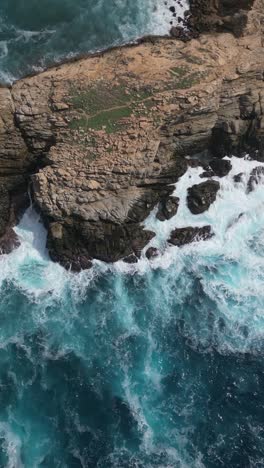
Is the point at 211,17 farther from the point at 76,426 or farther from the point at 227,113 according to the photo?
the point at 76,426

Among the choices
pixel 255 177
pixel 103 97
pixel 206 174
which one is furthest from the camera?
pixel 255 177

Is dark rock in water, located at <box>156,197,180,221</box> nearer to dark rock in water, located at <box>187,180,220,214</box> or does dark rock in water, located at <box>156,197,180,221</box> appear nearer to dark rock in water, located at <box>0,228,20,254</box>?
dark rock in water, located at <box>187,180,220,214</box>

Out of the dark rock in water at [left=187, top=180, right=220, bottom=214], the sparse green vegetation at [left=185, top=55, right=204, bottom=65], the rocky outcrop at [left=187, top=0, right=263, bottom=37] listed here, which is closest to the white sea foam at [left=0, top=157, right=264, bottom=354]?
the dark rock in water at [left=187, top=180, right=220, bottom=214]

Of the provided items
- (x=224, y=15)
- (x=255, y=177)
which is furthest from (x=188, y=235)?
Answer: (x=224, y=15)

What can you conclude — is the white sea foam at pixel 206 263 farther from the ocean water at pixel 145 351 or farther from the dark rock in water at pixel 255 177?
the dark rock in water at pixel 255 177

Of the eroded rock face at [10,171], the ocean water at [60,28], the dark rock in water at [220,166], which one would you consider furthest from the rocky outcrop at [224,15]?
the eroded rock face at [10,171]

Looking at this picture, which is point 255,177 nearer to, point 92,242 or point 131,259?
point 131,259

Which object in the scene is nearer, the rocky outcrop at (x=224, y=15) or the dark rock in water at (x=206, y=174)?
the rocky outcrop at (x=224, y=15)
